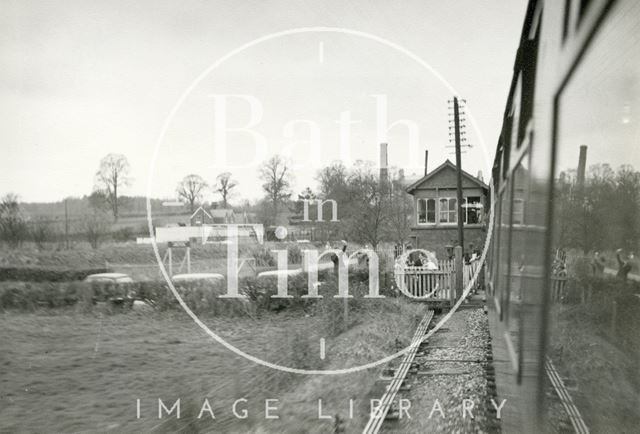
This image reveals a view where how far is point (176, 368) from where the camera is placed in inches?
384

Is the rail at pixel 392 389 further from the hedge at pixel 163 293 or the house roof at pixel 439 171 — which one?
the house roof at pixel 439 171

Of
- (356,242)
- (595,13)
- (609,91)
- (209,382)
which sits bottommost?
(209,382)

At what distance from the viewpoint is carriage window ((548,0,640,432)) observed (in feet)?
3.39

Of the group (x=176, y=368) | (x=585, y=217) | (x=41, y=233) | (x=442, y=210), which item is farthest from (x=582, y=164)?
(x=442, y=210)

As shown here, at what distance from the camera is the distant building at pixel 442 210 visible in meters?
27.2

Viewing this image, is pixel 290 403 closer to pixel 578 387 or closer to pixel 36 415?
pixel 36 415

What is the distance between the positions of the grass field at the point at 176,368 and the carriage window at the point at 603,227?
482cm

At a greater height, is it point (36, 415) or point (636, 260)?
point (636, 260)

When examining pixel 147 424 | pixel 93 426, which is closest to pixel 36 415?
pixel 93 426

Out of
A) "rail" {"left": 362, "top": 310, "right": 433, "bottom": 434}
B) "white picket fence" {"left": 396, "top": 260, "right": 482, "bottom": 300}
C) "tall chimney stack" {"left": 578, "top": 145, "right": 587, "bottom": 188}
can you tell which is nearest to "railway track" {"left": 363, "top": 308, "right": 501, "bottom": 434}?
"rail" {"left": 362, "top": 310, "right": 433, "bottom": 434}

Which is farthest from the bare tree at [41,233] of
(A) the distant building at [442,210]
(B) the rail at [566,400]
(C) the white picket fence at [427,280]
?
(B) the rail at [566,400]

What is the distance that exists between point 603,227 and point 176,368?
9.43 m

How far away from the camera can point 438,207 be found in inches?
1100

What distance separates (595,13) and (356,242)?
54.2 ft
